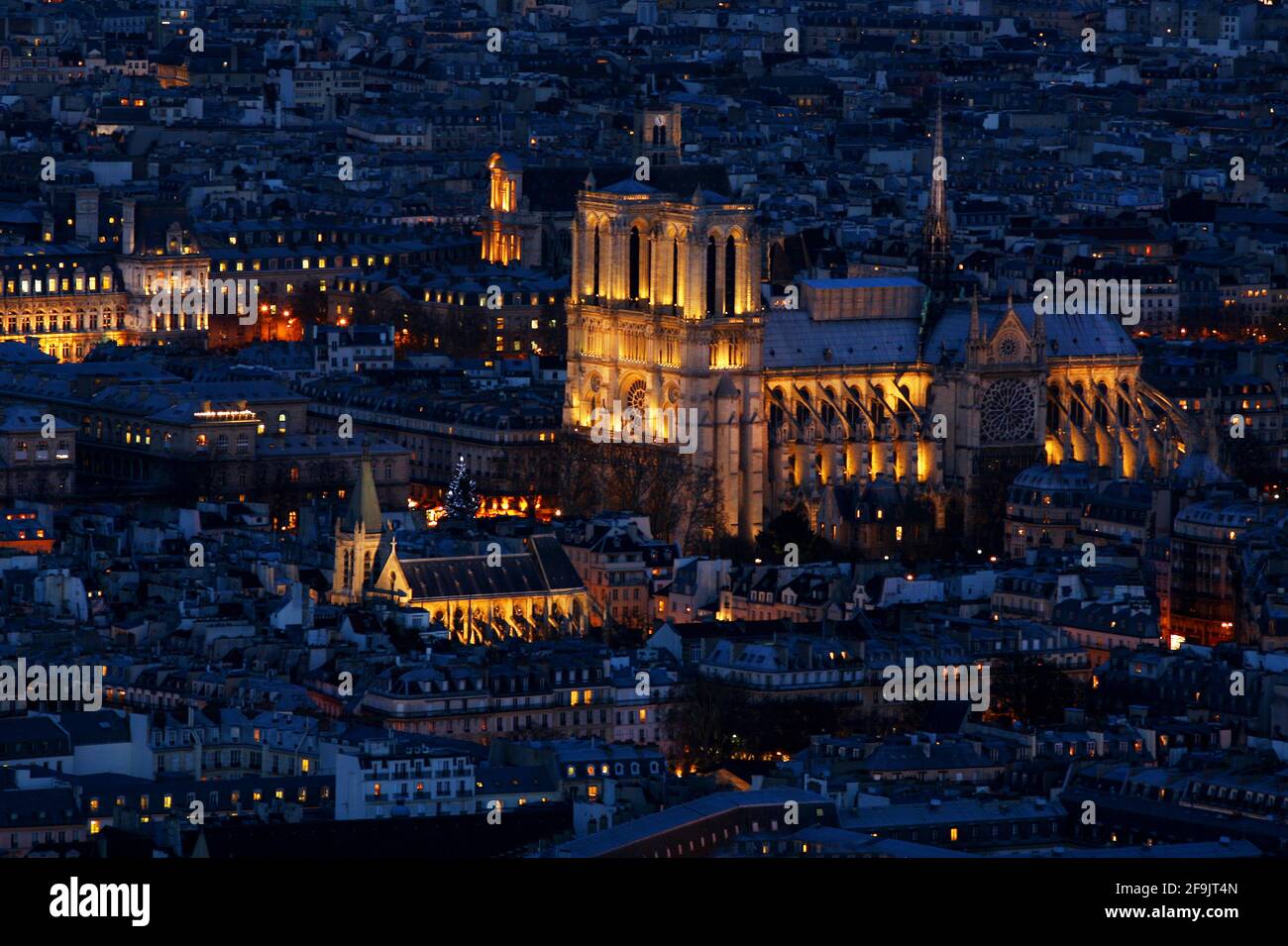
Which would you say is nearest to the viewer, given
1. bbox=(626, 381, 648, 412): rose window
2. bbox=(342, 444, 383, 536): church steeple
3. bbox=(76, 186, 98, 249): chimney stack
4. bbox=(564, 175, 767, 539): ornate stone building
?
bbox=(342, 444, 383, 536): church steeple

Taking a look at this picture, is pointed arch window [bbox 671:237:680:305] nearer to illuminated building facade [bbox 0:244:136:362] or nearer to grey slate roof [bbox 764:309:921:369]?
grey slate roof [bbox 764:309:921:369]

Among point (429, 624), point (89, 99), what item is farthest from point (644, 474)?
point (89, 99)

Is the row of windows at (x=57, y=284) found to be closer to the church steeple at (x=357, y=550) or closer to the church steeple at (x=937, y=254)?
the church steeple at (x=937, y=254)

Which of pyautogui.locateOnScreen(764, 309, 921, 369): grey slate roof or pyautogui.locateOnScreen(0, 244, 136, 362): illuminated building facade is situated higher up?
pyautogui.locateOnScreen(764, 309, 921, 369): grey slate roof

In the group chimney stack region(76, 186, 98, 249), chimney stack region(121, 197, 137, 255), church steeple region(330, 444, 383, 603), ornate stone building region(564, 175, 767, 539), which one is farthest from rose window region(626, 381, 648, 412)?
chimney stack region(76, 186, 98, 249)

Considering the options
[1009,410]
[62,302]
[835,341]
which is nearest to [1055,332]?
[1009,410]

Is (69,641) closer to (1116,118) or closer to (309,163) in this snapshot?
(309,163)
